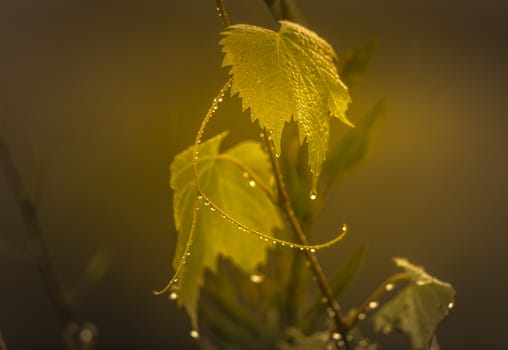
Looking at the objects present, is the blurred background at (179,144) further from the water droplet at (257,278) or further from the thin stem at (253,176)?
the thin stem at (253,176)

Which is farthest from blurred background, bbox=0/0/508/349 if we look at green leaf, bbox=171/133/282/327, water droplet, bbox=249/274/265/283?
green leaf, bbox=171/133/282/327

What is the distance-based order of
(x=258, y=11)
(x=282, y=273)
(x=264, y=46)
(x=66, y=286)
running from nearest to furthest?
(x=264, y=46) → (x=282, y=273) → (x=258, y=11) → (x=66, y=286)

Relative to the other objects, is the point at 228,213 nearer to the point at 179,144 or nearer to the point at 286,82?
the point at 286,82

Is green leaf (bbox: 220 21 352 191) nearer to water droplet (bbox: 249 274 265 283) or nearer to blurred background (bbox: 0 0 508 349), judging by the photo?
water droplet (bbox: 249 274 265 283)

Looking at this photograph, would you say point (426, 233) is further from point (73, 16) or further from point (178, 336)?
point (73, 16)

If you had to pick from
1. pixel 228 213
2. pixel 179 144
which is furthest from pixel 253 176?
pixel 179 144

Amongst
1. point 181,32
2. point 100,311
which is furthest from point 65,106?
point 100,311
